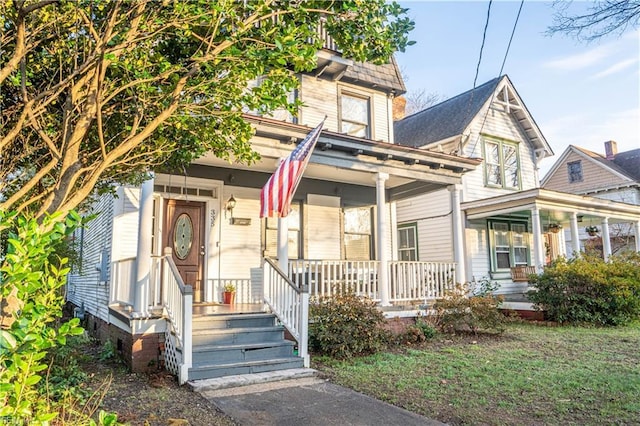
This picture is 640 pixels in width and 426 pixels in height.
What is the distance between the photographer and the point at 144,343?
6.41 metres

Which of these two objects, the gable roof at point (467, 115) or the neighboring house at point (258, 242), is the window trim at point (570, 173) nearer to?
the gable roof at point (467, 115)

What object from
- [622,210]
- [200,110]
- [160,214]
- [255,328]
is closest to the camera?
[200,110]

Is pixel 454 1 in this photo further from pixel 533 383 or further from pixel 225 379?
pixel 225 379

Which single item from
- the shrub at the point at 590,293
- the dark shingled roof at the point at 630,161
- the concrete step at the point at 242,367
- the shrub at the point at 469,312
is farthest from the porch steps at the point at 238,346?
the dark shingled roof at the point at 630,161

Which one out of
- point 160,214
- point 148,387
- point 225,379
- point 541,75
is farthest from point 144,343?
point 541,75

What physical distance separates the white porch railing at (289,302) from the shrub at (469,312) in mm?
3546

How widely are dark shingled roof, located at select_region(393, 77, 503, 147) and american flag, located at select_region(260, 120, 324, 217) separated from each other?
30.9ft

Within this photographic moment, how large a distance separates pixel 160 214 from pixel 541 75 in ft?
25.0

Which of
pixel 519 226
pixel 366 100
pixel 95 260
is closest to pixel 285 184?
pixel 366 100

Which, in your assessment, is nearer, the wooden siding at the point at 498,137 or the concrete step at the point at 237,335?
the concrete step at the point at 237,335

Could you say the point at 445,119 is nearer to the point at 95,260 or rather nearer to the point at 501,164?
the point at 501,164

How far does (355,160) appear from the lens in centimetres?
909

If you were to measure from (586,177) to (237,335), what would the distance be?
23.3 metres

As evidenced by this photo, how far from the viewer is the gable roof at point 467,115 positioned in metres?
15.2
